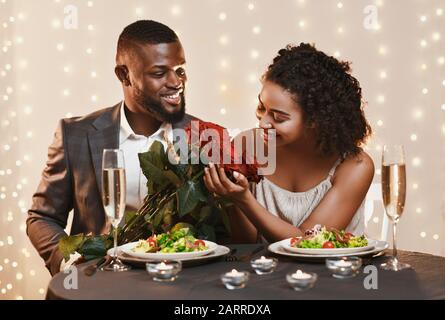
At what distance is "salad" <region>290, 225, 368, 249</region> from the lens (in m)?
1.60

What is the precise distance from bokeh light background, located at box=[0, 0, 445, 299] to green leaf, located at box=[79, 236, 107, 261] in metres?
1.69

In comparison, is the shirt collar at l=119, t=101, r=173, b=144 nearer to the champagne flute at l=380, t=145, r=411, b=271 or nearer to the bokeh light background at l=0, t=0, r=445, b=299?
the bokeh light background at l=0, t=0, r=445, b=299

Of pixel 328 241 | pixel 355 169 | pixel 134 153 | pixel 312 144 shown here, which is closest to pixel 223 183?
pixel 328 241

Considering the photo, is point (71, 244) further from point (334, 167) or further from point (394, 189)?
point (334, 167)

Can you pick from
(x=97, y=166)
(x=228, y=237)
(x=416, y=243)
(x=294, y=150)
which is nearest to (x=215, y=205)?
(x=228, y=237)

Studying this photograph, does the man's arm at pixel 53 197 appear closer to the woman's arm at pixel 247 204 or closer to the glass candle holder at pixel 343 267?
the woman's arm at pixel 247 204

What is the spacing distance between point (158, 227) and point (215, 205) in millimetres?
200

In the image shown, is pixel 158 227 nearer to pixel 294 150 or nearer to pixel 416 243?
pixel 294 150

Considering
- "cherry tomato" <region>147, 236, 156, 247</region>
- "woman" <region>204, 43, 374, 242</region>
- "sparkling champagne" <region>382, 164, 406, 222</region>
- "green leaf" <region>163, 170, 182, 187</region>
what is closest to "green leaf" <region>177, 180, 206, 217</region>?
"green leaf" <region>163, 170, 182, 187</region>

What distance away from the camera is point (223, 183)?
69.1 inches

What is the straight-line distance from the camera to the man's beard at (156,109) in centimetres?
291

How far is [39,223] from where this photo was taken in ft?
8.77

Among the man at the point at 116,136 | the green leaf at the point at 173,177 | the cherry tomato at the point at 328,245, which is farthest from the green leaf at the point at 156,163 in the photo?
the man at the point at 116,136

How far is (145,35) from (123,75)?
0.72 feet
